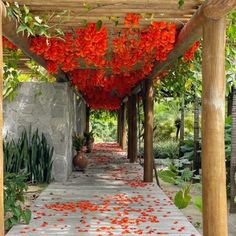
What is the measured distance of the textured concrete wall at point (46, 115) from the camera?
326 inches

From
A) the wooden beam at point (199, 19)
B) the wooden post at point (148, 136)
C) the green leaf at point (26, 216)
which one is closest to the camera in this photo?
the wooden beam at point (199, 19)

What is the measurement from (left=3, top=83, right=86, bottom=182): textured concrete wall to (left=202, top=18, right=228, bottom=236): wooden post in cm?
534

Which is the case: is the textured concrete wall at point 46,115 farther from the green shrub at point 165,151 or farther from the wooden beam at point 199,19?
the green shrub at point 165,151

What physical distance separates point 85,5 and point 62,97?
4519 millimetres

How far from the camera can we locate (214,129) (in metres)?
3.19

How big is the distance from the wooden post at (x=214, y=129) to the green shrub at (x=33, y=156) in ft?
16.5

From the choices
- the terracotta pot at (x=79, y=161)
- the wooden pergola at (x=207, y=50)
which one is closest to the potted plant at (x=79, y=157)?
the terracotta pot at (x=79, y=161)

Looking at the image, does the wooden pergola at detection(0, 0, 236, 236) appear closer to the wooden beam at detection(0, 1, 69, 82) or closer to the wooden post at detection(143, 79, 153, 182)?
the wooden beam at detection(0, 1, 69, 82)

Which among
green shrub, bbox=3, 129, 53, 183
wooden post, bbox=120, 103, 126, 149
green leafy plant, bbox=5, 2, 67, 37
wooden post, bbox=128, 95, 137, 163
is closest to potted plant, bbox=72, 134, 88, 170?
green shrub, bbox=3, 129, 53, 183

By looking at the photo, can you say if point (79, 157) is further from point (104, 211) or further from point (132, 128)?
point (104, 211)

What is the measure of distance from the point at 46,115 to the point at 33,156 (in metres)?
0.86

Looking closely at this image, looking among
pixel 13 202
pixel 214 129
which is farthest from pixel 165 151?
pixel 214 129

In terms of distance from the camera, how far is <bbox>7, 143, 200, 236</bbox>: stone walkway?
180 inches

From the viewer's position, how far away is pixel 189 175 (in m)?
7.87
